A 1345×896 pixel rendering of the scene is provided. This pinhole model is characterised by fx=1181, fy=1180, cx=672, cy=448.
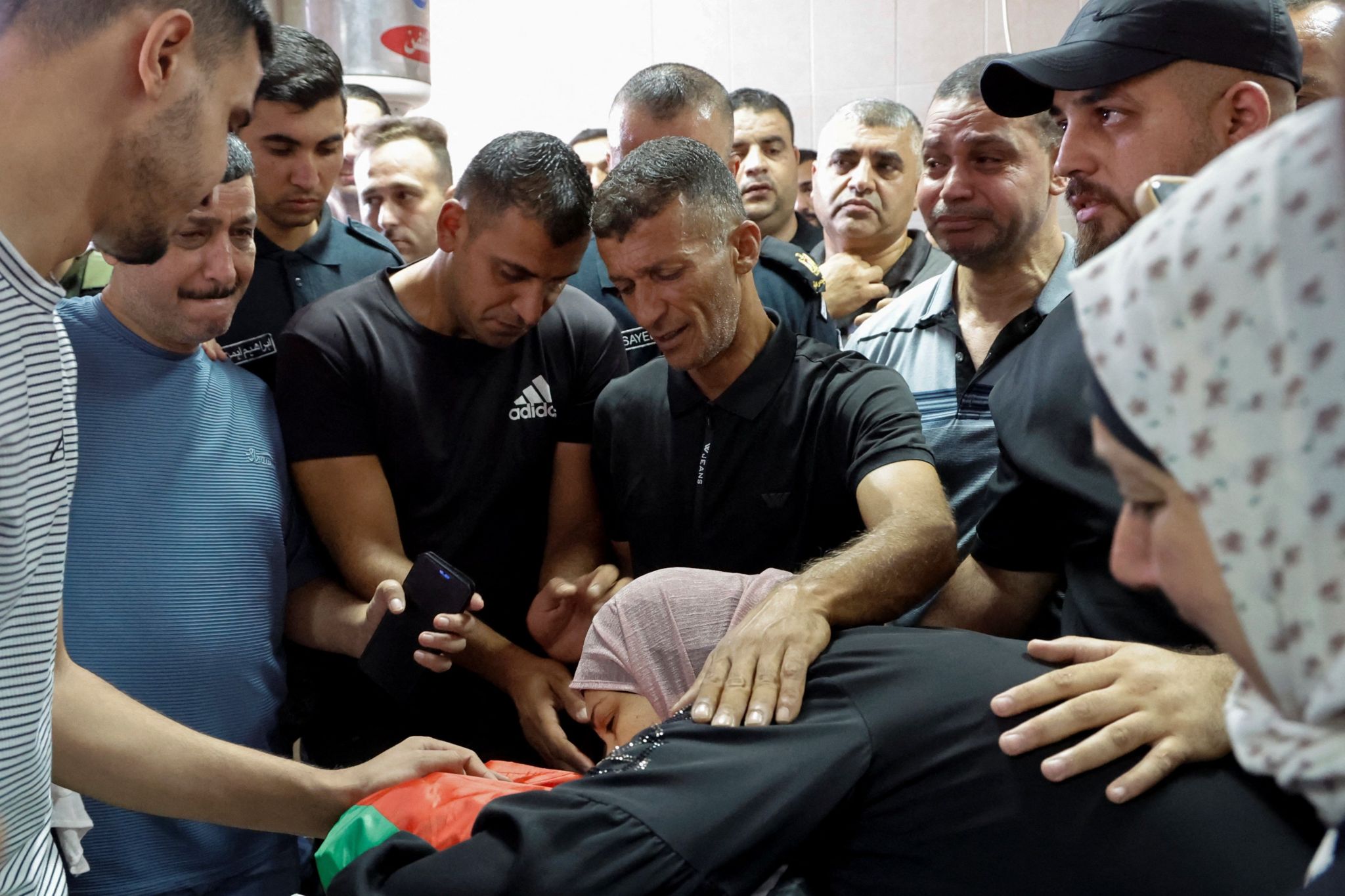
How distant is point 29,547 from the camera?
48.7 inches

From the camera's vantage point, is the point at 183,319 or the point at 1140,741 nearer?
the point at 1140,741

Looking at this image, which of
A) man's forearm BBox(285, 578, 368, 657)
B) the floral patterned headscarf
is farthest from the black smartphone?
the floral patterned headscarf

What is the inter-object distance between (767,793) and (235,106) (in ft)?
3.24

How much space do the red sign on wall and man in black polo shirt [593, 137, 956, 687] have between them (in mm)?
2545

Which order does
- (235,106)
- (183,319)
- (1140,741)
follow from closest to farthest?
(1140,741) < (235,106) < (183,319)

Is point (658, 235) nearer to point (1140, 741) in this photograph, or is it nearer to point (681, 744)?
point (681, 744)

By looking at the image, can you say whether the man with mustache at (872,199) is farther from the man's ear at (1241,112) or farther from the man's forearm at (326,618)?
the man's forearm at (326,618)

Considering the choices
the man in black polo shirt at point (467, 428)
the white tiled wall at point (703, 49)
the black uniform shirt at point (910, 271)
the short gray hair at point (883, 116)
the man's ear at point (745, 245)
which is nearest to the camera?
the man in black polo shirt at point (467, 428)

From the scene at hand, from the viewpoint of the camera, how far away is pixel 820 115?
17.3ft

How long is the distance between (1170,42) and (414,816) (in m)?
1.49

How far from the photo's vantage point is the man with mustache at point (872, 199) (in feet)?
11.1

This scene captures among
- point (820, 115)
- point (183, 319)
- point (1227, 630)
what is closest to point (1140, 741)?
point (1227, 630)

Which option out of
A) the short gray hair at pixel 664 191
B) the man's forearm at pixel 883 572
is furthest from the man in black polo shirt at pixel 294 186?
the man's forearm at pixel 883 572

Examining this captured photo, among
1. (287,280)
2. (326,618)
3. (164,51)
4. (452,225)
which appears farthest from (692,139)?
(164,51)
